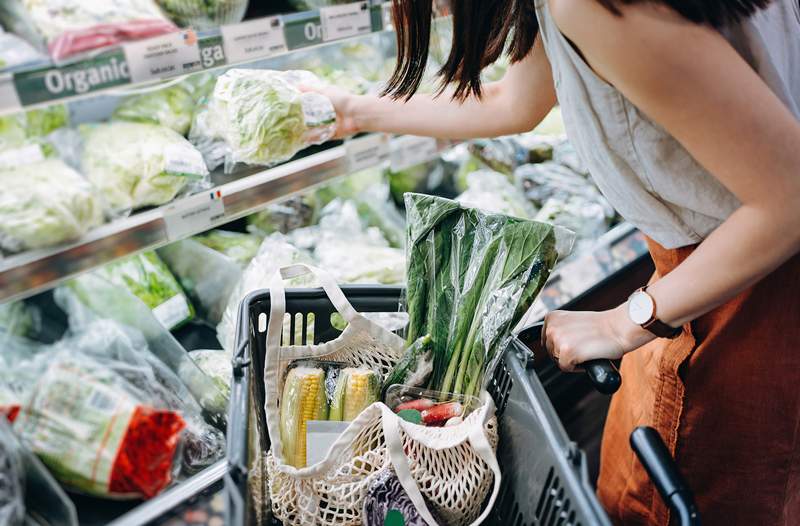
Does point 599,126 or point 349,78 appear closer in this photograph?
point 599,126

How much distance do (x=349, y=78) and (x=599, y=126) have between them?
101 centimetres

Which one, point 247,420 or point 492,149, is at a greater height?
point 247,420

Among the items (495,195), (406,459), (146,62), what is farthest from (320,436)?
(495,195)

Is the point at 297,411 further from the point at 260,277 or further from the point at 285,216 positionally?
the point at 285,216

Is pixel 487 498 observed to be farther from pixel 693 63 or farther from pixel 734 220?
pixel 693 63

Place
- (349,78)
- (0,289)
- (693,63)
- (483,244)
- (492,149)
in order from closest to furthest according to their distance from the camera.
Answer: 1. (693,63)
2. (0,289)
3. (483,244)
4. (349,78)
5. (492,149)

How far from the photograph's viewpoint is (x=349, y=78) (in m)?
1.77

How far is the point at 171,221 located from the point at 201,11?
0.43m

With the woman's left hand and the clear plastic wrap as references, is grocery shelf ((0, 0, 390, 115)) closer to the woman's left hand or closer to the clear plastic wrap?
the clear plastic wrap

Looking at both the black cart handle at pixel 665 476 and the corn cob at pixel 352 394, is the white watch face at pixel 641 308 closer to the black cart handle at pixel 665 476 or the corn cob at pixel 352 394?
the black cart handle at pixel 665 476

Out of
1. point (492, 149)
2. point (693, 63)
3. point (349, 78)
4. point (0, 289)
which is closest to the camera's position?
point (693, 63)

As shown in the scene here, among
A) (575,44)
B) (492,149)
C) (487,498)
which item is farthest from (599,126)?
(492,149)

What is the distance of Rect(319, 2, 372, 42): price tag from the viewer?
1.32m

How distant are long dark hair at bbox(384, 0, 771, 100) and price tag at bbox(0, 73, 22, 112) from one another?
60 centimetres
